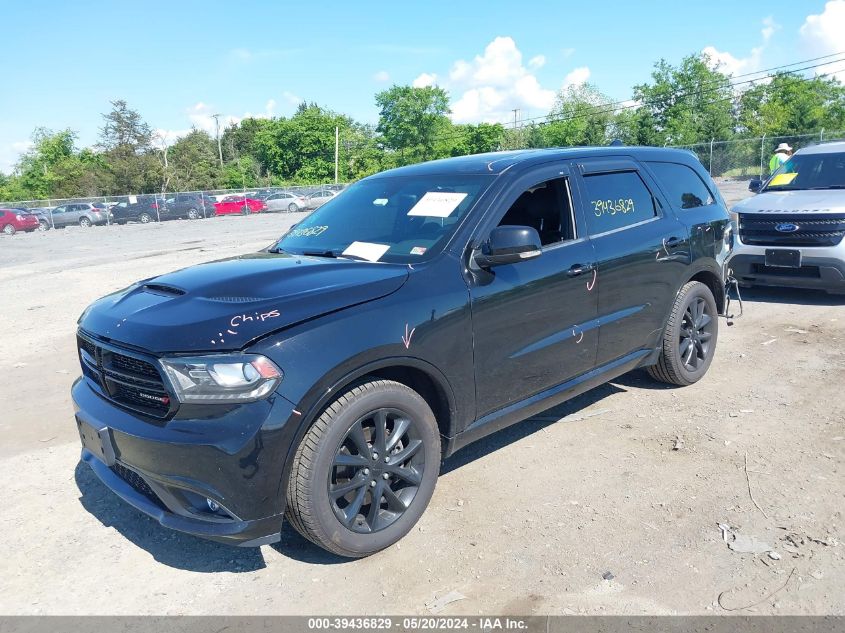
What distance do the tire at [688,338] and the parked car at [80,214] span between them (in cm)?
3852

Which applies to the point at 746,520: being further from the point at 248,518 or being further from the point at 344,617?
the point at 248,518

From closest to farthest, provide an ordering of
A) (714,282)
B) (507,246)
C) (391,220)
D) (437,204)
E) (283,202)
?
(507,246) → (437,204) → (391,220) → (714,282) → (283,202)

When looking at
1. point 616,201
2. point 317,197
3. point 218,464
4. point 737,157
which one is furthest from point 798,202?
point 317,197

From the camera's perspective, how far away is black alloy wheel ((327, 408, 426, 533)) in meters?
3.05

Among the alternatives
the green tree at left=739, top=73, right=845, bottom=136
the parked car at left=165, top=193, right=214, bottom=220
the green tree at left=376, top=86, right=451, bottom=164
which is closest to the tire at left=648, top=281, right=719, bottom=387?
the parked car at left=165, top=193, right=214, bottom=220

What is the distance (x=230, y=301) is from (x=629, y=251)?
2771 millimetres

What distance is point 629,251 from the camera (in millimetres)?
4516

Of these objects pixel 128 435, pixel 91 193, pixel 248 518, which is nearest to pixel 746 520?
pixel 248 518

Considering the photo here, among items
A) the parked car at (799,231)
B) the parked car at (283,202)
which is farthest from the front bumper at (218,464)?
the parked car at (283,202)

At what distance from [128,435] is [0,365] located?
509 centimetres

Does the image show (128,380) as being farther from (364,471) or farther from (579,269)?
(579,269)

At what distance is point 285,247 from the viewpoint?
14.2ft

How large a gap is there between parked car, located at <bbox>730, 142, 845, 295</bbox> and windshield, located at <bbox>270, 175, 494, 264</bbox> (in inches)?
224

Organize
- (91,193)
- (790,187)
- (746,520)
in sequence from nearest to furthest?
(746,520) < (790,187) < (91,193)
